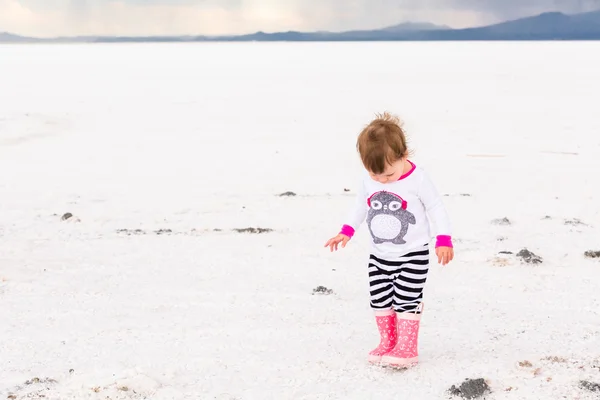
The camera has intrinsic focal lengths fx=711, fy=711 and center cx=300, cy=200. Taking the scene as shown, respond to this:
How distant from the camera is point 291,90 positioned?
83.0 feet

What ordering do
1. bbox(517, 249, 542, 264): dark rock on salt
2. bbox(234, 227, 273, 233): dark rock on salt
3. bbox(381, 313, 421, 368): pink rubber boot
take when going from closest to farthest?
bbox(381, 313, 421, 368): pink rubber boot < bbox(517, 249, 542, 264): dark rock on salt < bbox(234, 227, 273, 233): dark rock on salt

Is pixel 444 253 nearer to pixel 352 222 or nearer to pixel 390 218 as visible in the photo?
pixel 390 218

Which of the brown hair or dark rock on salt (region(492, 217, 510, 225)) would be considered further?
dark rock on salt (region(492, 217, 510, 225))

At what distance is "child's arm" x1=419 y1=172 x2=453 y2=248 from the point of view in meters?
3.16

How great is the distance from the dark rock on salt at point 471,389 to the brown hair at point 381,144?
3.31 feet

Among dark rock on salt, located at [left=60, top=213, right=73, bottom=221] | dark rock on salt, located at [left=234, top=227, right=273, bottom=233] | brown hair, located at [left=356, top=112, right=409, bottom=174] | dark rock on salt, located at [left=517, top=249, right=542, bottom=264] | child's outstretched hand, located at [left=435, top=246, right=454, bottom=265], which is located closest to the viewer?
brown hair, located at [left=356, top=112, right=409, bottom=174]

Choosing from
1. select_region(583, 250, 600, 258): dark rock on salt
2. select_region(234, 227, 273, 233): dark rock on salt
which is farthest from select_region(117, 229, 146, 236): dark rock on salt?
select_region(583, 250, 600, 258): dark rock on salt

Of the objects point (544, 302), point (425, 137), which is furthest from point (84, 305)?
point (425, 137)

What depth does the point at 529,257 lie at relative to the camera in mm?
4883

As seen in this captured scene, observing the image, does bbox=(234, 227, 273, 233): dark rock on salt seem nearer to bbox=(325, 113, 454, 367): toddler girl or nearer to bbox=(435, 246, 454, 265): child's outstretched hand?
bbox=(325, 113, 454, 367): toddler girl

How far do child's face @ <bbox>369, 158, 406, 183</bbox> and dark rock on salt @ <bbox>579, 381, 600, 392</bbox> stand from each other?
1.21 meters

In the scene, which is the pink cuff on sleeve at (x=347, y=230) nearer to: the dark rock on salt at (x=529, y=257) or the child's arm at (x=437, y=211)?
the child's arm at (x=437, y=211)

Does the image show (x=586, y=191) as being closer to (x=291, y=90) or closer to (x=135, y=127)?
(x=135, y=127)

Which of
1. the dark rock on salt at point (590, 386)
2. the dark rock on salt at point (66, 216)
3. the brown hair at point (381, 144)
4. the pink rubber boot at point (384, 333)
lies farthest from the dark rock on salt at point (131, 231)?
the dark rock on salt at point (590, 386)
